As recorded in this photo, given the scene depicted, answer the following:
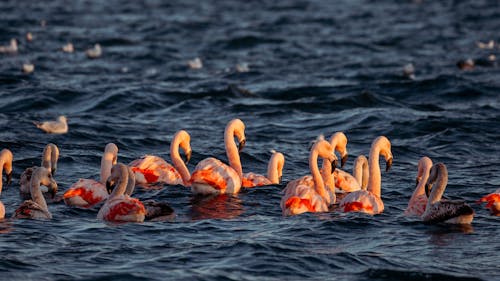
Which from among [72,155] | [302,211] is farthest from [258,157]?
[302,211]

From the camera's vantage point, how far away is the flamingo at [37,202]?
41.0 feet

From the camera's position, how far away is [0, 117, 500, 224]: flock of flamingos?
12492mm

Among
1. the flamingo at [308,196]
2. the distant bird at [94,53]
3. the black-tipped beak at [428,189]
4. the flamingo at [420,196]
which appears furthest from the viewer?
the distant bird at [94,53]

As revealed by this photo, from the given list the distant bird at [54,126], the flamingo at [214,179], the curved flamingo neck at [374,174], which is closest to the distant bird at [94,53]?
the distant bird at [54,126]

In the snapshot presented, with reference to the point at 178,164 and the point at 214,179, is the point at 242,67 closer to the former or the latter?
the point at 178,164

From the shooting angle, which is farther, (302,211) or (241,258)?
(302,211)

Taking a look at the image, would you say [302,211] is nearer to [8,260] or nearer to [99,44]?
[8,260]

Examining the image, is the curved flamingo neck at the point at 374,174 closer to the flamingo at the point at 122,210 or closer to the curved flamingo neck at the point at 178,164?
the curved flamingo neck at the point at 178,164

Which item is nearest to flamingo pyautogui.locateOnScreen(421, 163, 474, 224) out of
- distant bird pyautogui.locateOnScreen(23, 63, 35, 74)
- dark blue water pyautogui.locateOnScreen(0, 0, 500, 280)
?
dark blue water pyautogui.locateOnScreen(0, 0, 500, 280)

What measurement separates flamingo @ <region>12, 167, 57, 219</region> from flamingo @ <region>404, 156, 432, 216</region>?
4175mm

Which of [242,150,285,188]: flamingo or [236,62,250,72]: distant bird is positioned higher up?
[242,150,285,188]: flamingo

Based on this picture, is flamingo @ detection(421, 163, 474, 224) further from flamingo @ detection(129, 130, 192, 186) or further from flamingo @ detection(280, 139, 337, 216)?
flamingo @ detection(129, 130, 192, 186)

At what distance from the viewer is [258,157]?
1814 cm

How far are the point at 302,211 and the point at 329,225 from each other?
20.8 inches
